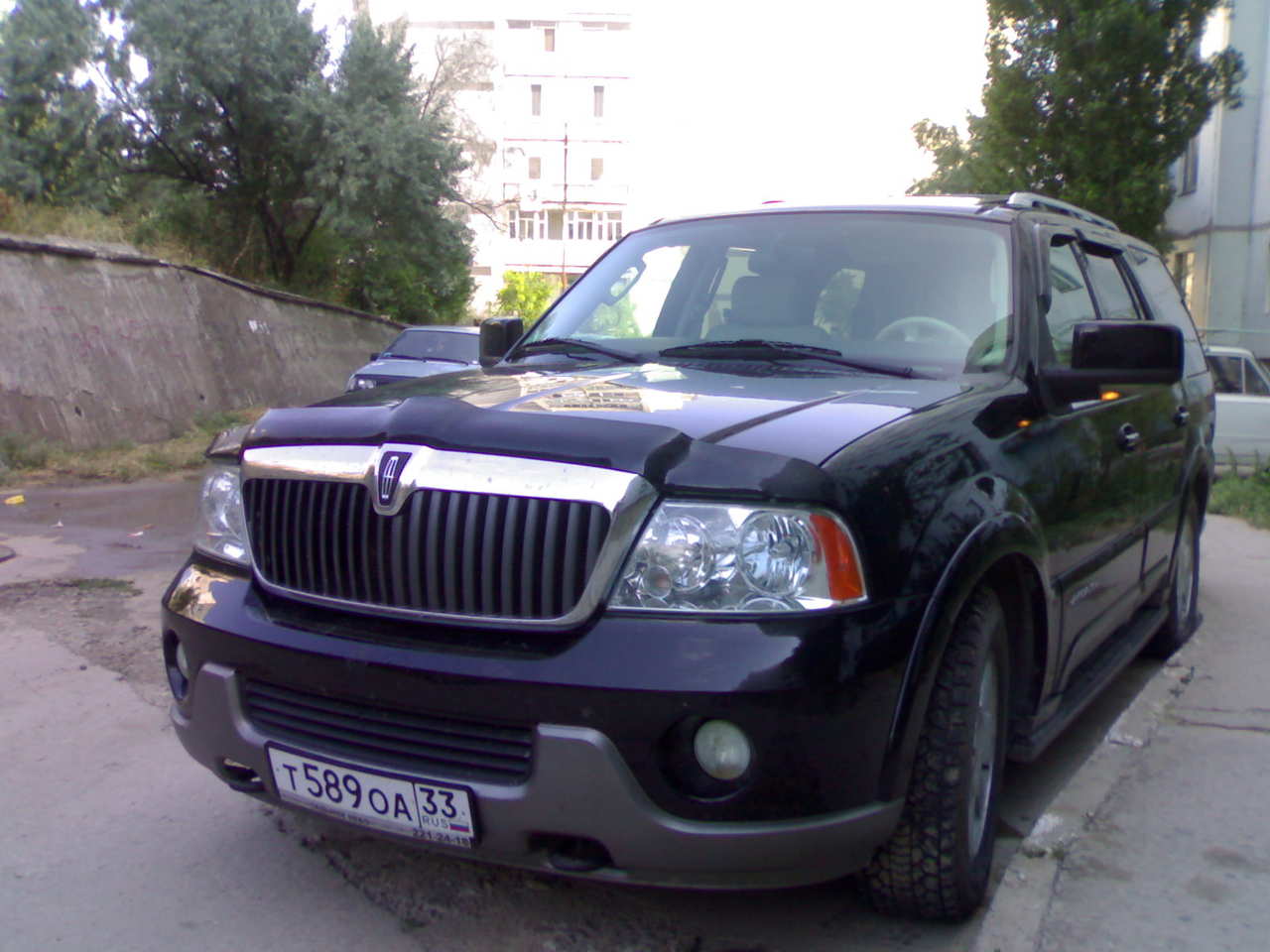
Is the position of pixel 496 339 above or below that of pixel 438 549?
above

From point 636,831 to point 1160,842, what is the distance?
5.46ft

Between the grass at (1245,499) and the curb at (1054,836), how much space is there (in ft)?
20.4

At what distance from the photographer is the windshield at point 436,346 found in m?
15.8

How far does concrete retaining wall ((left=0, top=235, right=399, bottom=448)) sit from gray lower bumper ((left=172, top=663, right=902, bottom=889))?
11443 millimetres

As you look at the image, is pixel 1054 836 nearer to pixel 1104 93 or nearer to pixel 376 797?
pixel 376 797

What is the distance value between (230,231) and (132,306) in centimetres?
1081

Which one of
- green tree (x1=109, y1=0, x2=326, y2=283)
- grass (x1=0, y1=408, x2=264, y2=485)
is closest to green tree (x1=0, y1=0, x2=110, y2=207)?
green tree (x1=109, y1=0, x2=326, y2=283)

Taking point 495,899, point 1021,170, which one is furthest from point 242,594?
point 1021,170

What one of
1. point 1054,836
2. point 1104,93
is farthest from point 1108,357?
point 1104,93

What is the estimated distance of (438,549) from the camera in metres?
2.61

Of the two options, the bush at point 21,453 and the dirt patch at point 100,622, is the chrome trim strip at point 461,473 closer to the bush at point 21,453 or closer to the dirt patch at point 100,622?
the dirt patch at point 100,622

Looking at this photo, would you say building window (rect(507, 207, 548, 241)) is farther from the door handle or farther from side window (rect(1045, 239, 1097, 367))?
the door handle

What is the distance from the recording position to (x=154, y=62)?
21.8m

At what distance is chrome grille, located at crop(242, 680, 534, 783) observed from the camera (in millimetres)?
2512
